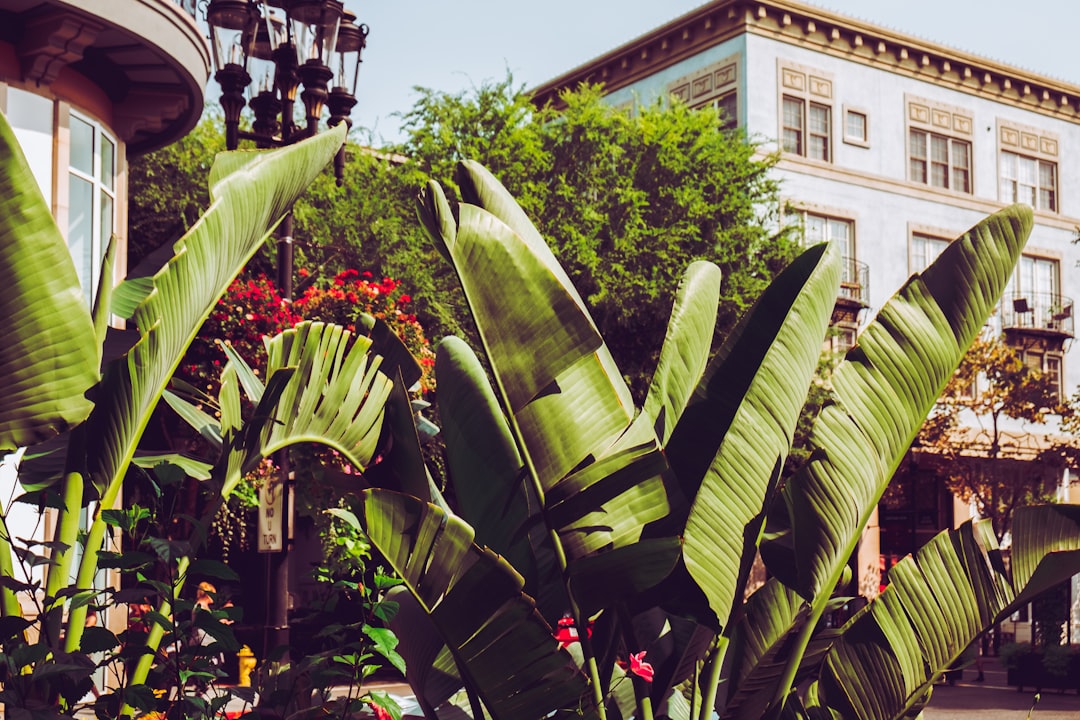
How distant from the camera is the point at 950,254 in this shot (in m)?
4.62

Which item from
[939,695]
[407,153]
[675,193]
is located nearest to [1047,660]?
[939,695]

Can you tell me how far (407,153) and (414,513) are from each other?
22.7 metres

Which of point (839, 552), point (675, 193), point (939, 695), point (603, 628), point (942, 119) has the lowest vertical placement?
point (939, 695)

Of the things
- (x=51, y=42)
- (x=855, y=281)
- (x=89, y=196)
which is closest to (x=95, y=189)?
(x=89, y=196)

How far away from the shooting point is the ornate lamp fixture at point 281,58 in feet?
38.7

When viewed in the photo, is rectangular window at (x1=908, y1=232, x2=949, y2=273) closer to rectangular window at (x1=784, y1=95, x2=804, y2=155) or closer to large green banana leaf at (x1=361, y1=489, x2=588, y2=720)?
rectangular window at (x1=784, y1=95, x2=804, y2=155)

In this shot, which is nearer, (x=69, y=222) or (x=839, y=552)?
(x=839, y=552)

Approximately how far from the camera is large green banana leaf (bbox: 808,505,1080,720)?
4453mm

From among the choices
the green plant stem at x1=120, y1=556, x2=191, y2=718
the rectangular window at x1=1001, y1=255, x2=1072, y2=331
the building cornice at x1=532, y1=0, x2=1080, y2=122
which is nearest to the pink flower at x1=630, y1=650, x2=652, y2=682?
the green plant stem at x1=120, y1=556, x2=191, y2=718

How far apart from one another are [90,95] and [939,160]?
1156 inches

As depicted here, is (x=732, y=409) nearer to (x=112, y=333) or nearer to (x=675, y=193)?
(x=112, y=333)

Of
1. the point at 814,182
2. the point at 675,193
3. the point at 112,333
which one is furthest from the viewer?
the point at 814,182

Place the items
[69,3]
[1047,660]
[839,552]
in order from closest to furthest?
[839,552] < [69,3] < [1047,660]

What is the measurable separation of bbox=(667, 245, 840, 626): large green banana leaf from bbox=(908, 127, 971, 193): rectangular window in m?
34.7
